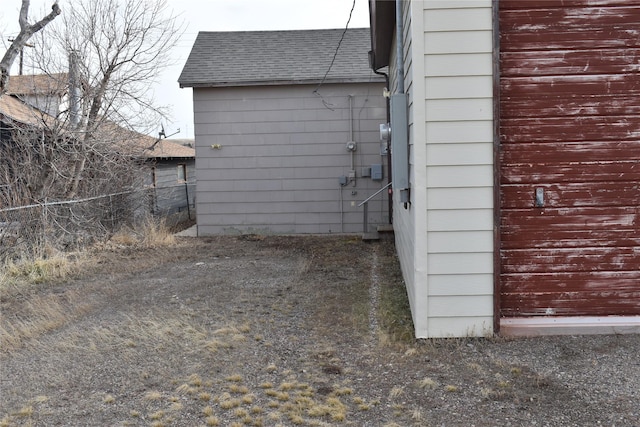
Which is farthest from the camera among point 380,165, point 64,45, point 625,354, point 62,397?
point 380,165

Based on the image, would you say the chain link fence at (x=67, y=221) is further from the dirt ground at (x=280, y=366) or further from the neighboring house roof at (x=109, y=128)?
the dirt ground at (x=280, y=366)

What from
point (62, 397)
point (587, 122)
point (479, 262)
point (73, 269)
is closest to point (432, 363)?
point (479, 262)

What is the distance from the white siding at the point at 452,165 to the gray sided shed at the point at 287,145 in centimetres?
719

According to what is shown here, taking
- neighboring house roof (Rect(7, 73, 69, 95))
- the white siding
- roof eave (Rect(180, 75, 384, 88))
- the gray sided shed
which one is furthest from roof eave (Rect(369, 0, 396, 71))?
neighboring house roof (Rect(7, 73, 69, 95))

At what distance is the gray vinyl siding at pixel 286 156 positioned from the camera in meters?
11.8

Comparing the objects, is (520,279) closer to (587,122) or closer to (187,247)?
(587,122)

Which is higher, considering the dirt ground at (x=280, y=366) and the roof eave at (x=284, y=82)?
the roof eave at (x=284, y=82)

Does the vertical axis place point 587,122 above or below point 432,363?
above

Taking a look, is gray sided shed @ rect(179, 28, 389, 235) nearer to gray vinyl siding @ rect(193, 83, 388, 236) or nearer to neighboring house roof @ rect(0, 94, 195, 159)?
gray vinyl siding @ rect(193, 83, 388, 236)

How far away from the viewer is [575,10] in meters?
4.39

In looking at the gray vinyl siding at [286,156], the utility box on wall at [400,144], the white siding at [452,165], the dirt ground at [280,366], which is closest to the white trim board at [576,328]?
the dirt ground at [280,366]

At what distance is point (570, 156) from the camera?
14.6 feet

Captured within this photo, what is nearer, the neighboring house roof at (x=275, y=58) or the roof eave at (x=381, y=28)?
the roof eave at (x=381, y=28)

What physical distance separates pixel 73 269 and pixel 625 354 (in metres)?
6.96
